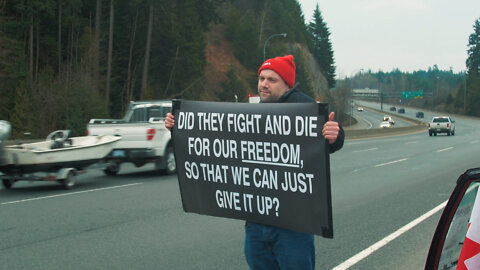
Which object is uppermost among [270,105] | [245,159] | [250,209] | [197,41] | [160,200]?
[197,41]

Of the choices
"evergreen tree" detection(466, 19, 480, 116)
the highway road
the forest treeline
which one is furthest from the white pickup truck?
"evergreen tree" detection(466, 19, 480, 116)

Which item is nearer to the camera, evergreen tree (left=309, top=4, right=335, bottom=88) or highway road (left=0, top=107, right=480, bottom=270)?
highway road (left=0, top=107, right=480, bottom=270)

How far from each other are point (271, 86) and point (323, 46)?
417 feet

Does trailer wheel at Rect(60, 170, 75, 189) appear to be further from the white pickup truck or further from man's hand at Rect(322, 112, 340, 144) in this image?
man's hand at Rect(322, 112, 340, 144)

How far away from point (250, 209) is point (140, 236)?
402 cm

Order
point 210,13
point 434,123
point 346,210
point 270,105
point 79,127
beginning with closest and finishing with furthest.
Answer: point 270,105
point 346,210
point 79,127
point 434,123
point 210,13

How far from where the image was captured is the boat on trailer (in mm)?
11180

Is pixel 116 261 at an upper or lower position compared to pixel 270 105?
lower

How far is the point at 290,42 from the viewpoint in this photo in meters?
101

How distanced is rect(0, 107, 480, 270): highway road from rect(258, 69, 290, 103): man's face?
9.05ft

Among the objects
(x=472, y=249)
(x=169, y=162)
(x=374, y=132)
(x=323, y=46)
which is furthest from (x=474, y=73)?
(x=472, y=249)

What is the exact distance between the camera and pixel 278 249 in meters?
3.57

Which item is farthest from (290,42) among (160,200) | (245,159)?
(245,159)

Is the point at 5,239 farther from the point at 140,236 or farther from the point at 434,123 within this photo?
the point at 434,123
